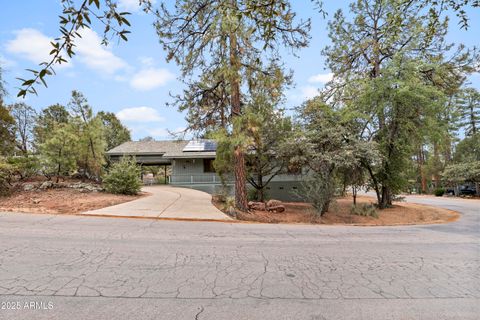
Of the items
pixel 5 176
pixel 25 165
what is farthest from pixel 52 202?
pixel 25 165

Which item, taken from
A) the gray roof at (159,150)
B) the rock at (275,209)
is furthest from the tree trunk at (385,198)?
the gray roof at (159,150)

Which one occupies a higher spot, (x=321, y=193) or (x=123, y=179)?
(x=123, y=179)

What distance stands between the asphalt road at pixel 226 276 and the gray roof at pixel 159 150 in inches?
596

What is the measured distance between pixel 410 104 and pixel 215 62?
1012 centimetres

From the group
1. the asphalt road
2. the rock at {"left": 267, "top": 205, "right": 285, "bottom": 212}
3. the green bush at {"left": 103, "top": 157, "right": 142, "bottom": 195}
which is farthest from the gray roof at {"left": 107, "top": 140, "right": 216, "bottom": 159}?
the asphalt road

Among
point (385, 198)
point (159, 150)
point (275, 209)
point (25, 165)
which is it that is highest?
point (159, 150)

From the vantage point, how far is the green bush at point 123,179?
1455 centimetres

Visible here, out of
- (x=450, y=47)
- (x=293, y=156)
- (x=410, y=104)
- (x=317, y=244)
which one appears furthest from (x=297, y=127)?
(x=450, y=47)

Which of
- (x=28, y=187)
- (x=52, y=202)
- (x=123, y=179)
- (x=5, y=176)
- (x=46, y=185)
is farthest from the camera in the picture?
(x=123, y=179)

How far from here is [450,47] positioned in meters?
15.6

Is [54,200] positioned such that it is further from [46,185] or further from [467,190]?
[467,190]

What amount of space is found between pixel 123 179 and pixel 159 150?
1166 cm

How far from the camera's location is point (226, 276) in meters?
3.97

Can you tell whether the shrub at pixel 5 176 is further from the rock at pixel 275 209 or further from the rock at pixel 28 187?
the rock at pixel 275 209
